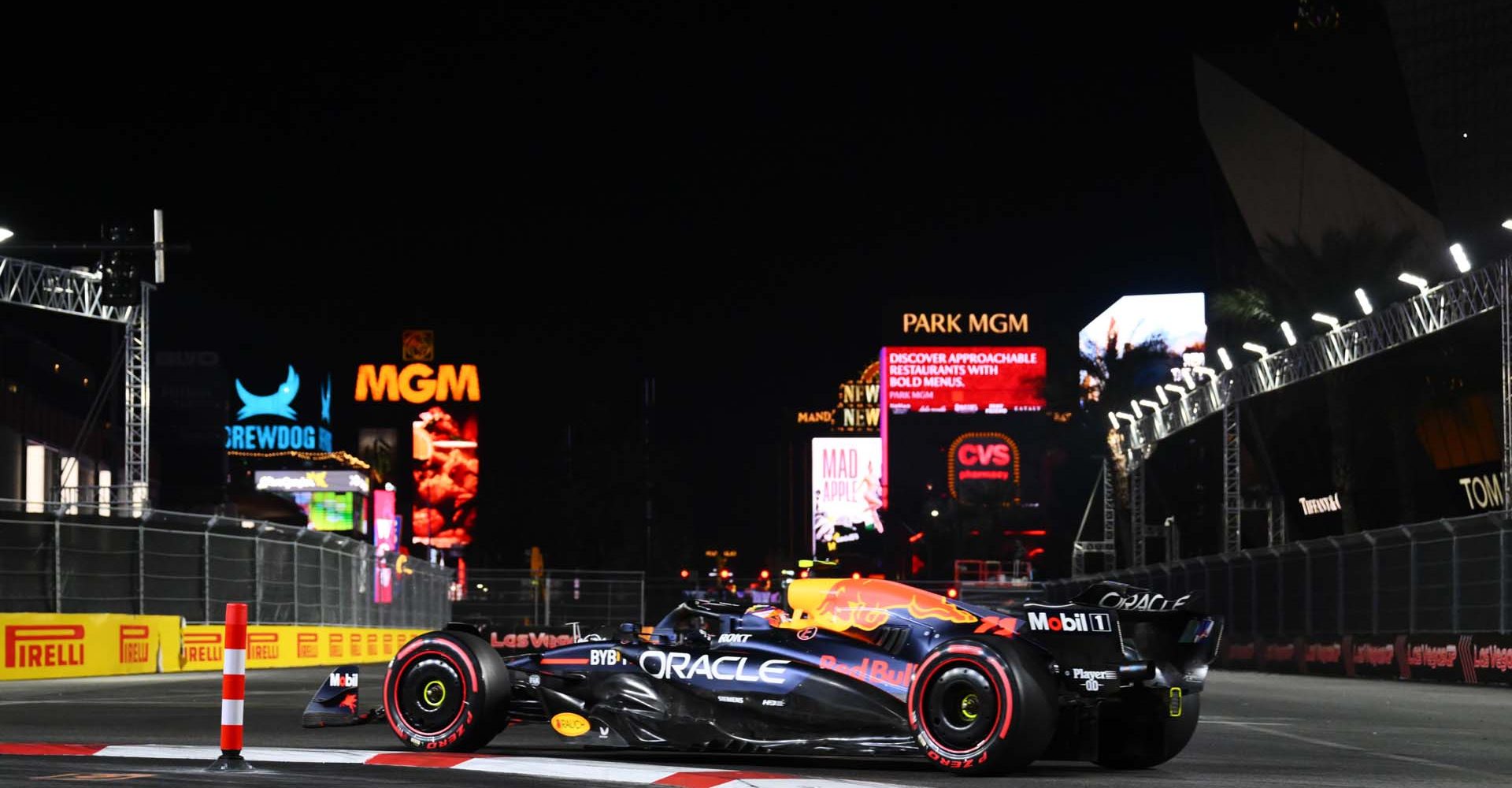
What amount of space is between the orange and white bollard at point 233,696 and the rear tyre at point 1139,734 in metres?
4.73

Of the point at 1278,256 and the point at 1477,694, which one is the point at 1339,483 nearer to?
the point at 1278,256

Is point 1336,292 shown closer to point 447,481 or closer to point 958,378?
point 958,378

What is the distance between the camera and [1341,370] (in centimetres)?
5091

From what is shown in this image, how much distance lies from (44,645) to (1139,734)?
2150cm

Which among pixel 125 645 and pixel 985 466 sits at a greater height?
pixel 985 466

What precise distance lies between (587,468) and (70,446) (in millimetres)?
71986

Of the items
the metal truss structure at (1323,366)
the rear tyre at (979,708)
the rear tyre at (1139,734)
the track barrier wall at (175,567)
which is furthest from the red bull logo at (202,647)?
the rear tyre at (979,708)

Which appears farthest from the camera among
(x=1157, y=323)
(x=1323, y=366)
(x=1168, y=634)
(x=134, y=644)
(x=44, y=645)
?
(x=1157, y=323)

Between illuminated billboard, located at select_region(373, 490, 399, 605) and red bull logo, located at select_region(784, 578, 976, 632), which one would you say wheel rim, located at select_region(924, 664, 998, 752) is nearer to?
red bull logo, located at select_region(784, 578, 976, 632)

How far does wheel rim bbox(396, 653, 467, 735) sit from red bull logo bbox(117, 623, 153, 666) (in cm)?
2079

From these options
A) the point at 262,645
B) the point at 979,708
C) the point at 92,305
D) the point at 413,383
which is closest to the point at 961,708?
the point at 979,708

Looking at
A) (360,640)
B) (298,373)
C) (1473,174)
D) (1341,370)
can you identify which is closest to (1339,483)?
(1341,370)

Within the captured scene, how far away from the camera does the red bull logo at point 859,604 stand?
10445mm

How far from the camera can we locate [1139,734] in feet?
34.7
